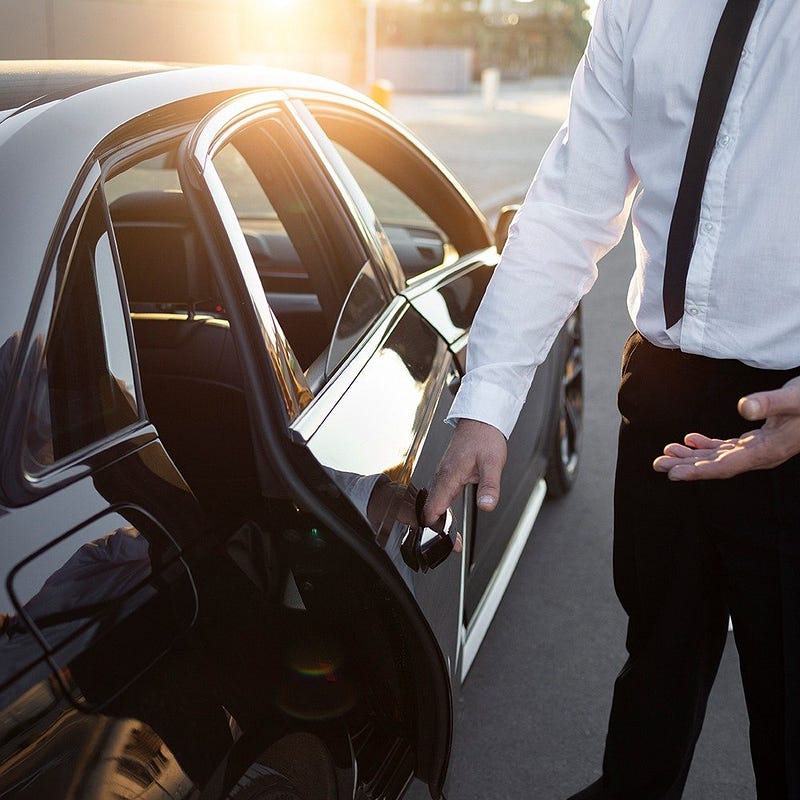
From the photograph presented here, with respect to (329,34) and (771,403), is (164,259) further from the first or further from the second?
(329,34)

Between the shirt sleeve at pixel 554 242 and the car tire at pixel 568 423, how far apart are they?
1969 mm

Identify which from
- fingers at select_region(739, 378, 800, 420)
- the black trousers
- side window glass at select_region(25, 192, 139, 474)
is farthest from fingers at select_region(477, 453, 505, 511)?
side window glass at select_region(25, 192, 139, 474)

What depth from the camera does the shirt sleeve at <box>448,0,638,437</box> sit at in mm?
1814

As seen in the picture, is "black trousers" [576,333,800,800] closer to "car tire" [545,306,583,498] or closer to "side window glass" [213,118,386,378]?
"side window glass" [213,118,386,378]

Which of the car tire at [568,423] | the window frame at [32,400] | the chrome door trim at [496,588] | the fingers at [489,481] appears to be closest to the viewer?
the window frame at [32,400]

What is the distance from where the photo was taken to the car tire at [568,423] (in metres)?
3.95

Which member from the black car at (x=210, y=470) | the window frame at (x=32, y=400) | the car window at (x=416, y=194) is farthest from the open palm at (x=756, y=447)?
the car window at (x=416, y=194)

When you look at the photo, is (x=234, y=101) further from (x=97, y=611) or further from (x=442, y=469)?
(x=97, y=611)

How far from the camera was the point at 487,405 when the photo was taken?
1807 millimetres

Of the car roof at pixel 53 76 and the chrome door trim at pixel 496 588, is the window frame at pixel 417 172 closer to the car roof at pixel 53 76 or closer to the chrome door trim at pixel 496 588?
the car roof at pixel 53 76

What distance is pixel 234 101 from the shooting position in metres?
2.05

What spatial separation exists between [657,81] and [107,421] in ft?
3.12

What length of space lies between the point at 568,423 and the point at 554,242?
238 centimetres

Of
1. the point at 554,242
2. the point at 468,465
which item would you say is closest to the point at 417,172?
the point at 554,242
